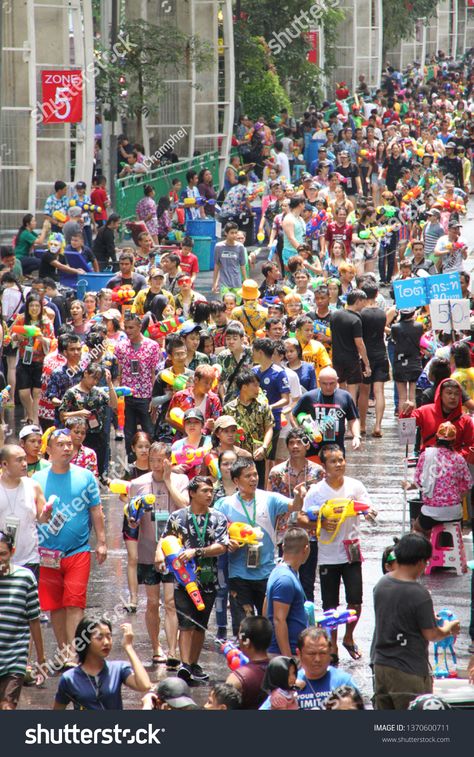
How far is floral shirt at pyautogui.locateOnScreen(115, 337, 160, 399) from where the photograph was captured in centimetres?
1445

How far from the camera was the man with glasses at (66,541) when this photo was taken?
10.1 m

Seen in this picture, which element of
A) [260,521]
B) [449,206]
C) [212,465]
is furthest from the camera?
[449,206]

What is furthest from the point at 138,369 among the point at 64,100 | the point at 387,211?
the point at 64,100

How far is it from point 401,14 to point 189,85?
3524 cm

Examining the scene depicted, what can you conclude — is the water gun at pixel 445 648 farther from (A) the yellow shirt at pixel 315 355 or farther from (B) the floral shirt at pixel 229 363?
(A) the yellow shirt at pixel 315 355

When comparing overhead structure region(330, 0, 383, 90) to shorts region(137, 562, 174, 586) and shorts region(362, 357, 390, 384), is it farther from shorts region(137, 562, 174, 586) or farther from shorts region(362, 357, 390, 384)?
shorts region(137, 562, 174, 586)

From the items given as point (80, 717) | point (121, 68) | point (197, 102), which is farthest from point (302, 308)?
point (197, 102)

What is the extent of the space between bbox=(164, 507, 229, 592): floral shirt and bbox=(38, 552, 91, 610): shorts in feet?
2.22

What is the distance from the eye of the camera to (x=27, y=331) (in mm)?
16484

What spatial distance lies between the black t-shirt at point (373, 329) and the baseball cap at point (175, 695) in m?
9.77

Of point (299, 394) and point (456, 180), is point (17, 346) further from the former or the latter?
point (456, 180)

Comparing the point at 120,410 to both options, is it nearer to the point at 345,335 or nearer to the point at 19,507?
the point at 345,335

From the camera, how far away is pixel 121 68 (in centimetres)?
3238

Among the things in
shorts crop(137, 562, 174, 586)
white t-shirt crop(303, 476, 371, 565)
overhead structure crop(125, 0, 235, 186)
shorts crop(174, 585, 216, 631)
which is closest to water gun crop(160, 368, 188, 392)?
shorts crop(137, 562, 174, 586)
